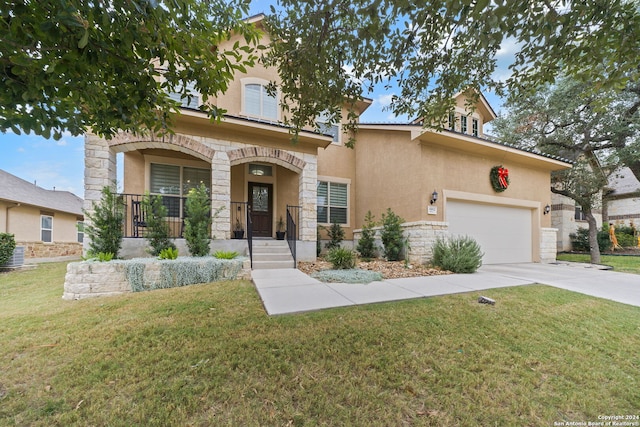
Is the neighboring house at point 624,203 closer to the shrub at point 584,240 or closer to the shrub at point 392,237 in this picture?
the shrub at point 584,240

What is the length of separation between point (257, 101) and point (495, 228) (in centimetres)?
1030

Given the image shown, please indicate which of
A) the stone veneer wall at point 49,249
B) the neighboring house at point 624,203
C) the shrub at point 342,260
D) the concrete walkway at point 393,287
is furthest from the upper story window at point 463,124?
the stone veneer wall at point 49,249

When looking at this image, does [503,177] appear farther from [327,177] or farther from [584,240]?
[584,240]

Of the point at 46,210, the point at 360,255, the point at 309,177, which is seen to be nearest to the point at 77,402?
the point at 309,177

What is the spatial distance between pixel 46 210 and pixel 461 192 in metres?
19.8

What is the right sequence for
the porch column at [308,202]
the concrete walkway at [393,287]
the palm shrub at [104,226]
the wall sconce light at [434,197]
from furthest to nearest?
the wall sconce light at [434,197]
the porch column at [308,202]
the palm shrub at [104,226]
the concrete walkway at [393,287]

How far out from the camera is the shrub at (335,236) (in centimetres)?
972

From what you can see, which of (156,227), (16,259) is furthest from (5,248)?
(156,227)

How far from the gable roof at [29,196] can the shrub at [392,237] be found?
1573 cm

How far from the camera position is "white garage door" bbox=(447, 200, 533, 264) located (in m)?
8.81

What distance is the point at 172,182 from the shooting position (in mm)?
8648

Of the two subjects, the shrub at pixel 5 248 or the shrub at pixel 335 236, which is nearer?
the shrub at pixel 5 248

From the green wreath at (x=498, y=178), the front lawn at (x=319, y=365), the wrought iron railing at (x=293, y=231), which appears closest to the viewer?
the front lawn at (x=319, y=365)

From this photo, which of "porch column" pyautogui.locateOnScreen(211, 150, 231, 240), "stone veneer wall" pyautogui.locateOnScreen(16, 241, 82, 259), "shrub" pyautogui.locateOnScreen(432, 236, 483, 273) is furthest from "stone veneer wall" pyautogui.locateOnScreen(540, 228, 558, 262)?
"stone veneer wall" pyautogui.locateOnScreen(16, 241, 82, 259)
